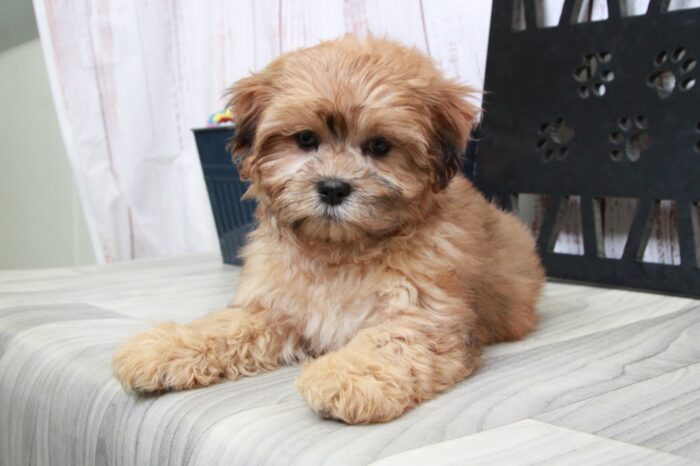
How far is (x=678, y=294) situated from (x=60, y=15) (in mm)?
2870

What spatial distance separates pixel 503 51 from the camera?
2545 mm

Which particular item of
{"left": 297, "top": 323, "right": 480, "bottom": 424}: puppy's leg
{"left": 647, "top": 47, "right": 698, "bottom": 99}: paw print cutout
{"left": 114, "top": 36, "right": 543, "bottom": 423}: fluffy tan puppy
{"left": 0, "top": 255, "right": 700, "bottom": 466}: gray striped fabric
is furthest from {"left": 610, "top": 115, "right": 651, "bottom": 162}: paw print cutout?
{"left": 297, "top": 323, "right": 480, "bottom": 424}: puppy's leg

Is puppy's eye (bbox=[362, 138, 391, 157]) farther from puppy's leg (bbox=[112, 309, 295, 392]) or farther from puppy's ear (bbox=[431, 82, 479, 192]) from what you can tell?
puppy's leg (bbox=[112, 309, 295, 392])

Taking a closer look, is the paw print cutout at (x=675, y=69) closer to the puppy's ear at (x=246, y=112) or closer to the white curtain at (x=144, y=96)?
the puppy's ear at (x=246, y=112)

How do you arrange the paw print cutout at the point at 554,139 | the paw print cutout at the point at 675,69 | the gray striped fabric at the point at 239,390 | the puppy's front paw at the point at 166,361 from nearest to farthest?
the gray striped fabric at the point at 239,390, the puppy's front paw at the point at 166,361, the paw print cutout at the point at 675,69, the paw print cutout at the point at 554,139

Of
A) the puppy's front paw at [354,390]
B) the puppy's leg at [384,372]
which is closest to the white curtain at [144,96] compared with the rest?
the puppy's leg at [384,372]

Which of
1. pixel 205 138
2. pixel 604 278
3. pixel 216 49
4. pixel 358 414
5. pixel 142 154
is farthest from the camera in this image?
pixel 142 154

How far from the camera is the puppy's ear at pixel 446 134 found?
164cm

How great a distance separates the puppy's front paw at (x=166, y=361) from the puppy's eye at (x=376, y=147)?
0.49 meters

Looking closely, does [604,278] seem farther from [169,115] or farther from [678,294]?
[169,115]

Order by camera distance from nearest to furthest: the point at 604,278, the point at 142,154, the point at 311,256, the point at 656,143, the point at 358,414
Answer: the point at 358,414
the point at 311,256
the point at 656,143
the point at 604,278
the point at 142,154

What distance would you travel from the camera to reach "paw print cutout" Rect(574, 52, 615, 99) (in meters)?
2.33

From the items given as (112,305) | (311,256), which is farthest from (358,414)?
(112,305)

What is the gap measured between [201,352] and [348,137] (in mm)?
499
